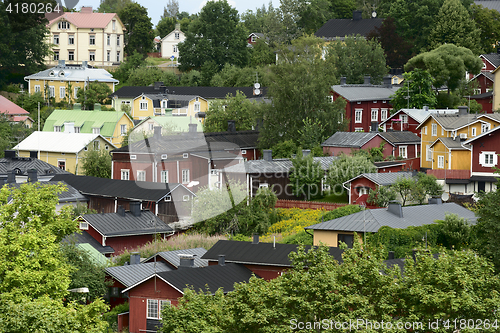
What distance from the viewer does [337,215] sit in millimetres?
38375

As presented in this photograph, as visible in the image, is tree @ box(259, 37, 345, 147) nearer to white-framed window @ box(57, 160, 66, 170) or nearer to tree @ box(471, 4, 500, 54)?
white-framed window @ box(57, 160, 66, 170)

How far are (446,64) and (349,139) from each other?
1317 cm

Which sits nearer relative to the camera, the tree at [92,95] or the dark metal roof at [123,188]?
the dark metal roof at [123,188]

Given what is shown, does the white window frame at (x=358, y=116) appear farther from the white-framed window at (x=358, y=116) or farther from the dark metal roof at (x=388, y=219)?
the dark metal roof at (x=388, y=219)

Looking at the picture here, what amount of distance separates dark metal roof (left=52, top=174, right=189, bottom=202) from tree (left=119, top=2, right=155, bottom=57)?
54061 millimetres

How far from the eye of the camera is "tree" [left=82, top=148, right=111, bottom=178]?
165 ft

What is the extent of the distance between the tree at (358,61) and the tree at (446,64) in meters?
7.28

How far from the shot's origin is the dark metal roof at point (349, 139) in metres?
49.2

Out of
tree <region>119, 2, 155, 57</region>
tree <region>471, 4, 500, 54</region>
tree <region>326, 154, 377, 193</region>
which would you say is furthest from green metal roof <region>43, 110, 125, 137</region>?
tree <region>471, 4, 500, 54</region>

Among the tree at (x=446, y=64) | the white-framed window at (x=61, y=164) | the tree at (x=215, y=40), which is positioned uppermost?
the tree at (x=215, y=40)

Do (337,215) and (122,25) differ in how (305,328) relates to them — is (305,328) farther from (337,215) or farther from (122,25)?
(122,25)

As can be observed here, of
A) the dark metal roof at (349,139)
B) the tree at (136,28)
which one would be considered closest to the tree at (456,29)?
the dark metal roof at (349,139)

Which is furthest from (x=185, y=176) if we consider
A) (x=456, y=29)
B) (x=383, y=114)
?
(x=456, y=29)

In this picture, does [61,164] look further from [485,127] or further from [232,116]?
[485,127]
